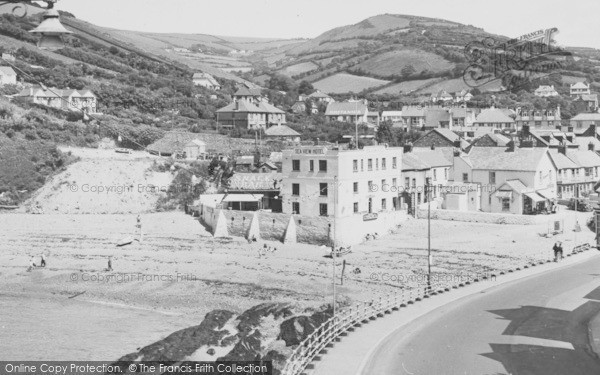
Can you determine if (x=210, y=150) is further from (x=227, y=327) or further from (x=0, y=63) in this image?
(x=227, y=327)

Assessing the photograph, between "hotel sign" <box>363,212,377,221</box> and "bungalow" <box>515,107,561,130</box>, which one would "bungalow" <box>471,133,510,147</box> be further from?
"bungalow" <box>515,107,561,130</box>

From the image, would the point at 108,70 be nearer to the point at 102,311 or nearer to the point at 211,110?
the point at 211,110

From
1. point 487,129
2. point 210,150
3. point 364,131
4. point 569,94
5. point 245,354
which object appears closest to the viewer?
point 245,354

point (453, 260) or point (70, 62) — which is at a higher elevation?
point (70, 62)

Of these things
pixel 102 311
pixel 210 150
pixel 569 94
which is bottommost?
pixel 102 311

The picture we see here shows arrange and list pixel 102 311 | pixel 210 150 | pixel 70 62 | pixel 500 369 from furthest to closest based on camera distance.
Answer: pixel 70 62, pixel 210 150, pixel 102 311, pixel 500 369

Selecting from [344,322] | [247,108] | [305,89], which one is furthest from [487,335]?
[305,89]

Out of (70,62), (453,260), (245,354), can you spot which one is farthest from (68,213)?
(70,62)

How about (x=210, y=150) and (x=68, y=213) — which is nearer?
(x=68, y=213)
